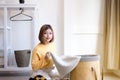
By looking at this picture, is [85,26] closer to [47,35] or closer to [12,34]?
[12,34]

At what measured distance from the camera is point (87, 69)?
1.29 m

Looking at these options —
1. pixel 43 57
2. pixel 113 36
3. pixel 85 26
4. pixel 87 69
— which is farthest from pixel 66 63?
→ pixel 85 26

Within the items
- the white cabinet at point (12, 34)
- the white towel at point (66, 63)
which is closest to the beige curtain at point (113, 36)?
the white cabinet at point (12, 34)

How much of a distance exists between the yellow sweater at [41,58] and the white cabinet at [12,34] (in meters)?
1.30

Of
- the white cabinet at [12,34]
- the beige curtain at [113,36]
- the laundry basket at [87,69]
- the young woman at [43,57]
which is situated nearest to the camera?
the laundry basket at [87,69]

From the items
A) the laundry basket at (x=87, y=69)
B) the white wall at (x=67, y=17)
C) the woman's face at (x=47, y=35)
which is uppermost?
the white wall at (x=67, y=17)

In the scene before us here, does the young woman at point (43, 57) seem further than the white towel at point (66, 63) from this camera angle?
Yes

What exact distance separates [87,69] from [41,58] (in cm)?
73

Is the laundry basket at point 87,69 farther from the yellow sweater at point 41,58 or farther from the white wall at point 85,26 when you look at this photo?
the white wall at point 85,26

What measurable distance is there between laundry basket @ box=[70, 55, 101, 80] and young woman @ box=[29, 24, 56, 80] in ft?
1.59

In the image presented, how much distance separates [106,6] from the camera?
3.57 metres

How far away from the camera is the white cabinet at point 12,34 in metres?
3.20

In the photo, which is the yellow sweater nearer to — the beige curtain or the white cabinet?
the white cabinet

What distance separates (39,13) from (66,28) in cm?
54
